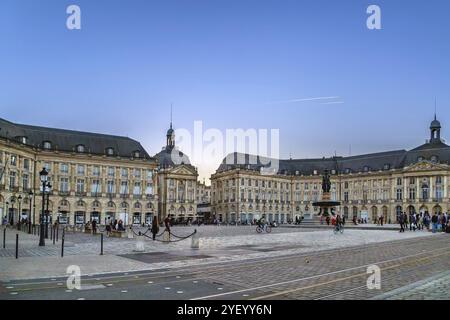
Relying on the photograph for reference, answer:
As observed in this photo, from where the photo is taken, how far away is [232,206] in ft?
361

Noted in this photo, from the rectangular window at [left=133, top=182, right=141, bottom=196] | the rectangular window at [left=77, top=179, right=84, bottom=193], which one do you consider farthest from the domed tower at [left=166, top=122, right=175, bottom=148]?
the rectangular window at [left=77, top=179, right=84, bottom=193]

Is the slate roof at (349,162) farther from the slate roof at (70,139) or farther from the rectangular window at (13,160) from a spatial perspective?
the rectangular window at (13,160)

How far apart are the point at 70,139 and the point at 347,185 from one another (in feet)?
234

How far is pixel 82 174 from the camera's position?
8538 centimetres

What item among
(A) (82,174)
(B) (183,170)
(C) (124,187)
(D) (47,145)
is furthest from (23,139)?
(B) (183,170)

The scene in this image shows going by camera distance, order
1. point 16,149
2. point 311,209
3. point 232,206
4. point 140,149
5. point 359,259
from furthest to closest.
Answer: point 311,209
point 232,206
point 140,149
point 16,149
point 359,259

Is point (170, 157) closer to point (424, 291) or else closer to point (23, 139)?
point (23, 139)

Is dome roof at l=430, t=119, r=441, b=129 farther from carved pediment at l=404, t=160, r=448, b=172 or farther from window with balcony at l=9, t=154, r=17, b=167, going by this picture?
window with balcony at l=9, t=154, r=17, b=167

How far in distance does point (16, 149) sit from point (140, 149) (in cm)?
3077

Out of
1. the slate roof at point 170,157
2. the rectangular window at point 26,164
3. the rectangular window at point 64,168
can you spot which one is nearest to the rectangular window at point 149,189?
the slate roof at point 170,157
